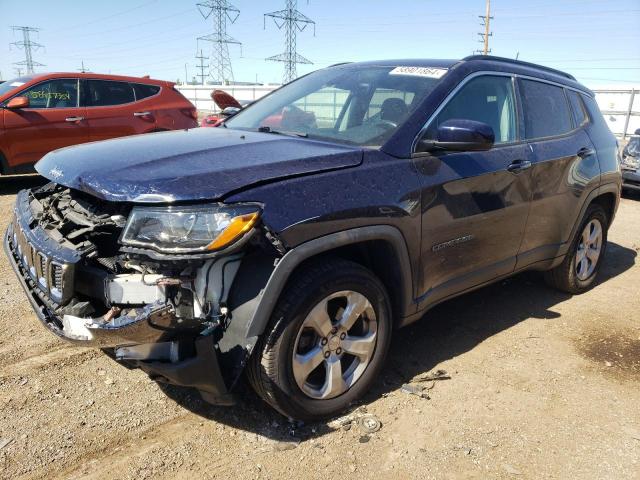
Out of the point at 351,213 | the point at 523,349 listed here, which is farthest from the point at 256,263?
the point at 523,349

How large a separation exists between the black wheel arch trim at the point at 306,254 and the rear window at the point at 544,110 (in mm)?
1622

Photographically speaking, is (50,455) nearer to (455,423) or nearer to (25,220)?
(25,220)

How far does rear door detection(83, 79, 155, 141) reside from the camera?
27.9ft

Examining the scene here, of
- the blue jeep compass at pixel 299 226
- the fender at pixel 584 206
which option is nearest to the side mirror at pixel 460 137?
the blue jeep compass at pixel 299 226

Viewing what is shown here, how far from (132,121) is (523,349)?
7457 mm

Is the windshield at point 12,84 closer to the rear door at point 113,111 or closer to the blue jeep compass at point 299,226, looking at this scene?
the rear door at point 113,111

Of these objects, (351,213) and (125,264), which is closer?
(125,264)

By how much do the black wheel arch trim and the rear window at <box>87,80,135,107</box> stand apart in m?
7.45

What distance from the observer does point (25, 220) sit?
109 inches

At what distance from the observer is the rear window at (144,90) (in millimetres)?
9078

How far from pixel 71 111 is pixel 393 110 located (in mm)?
6893

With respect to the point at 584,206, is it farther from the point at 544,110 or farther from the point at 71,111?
the point at 71,111

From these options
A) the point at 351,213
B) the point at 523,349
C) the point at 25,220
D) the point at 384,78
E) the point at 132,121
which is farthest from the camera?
the point at 132,121

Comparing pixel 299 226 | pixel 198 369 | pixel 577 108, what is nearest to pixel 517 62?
pixel 577 108
